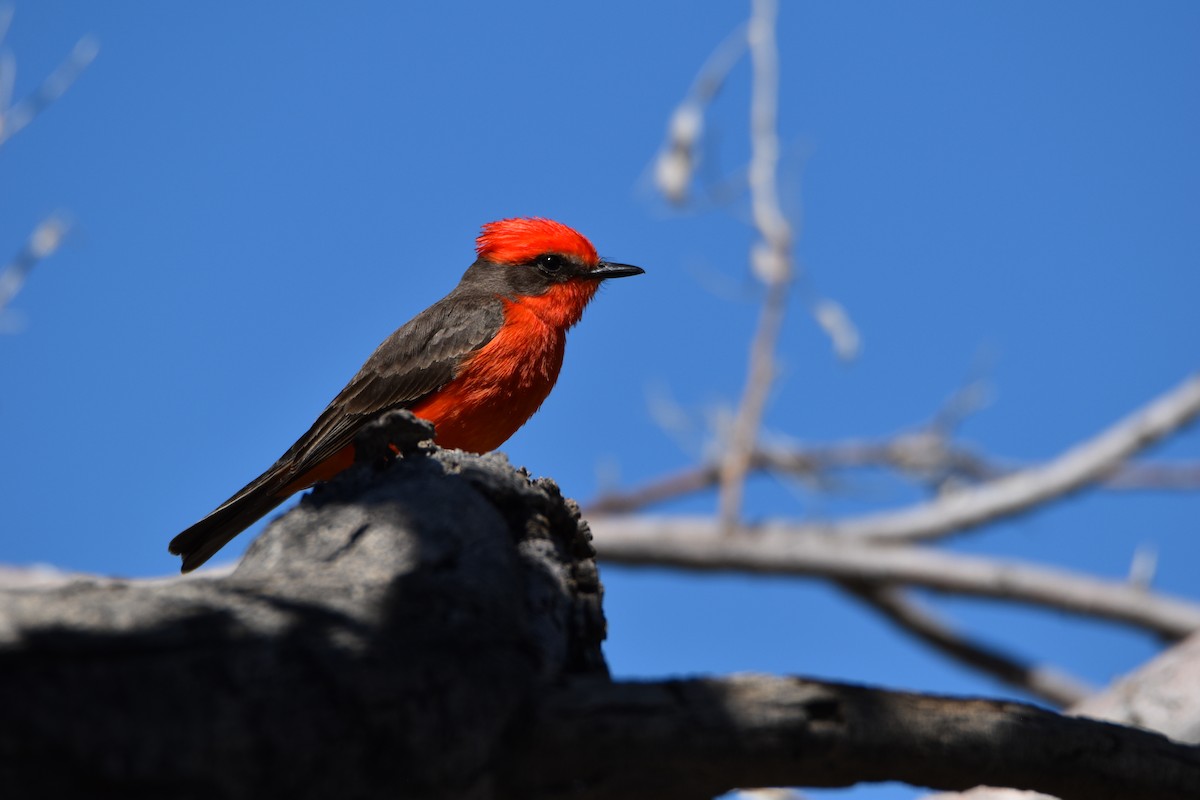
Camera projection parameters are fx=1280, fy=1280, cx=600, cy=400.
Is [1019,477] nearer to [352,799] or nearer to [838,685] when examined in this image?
[838,685]

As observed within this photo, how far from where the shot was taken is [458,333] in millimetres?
6793

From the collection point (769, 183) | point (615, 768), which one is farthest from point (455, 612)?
point (769, 183)

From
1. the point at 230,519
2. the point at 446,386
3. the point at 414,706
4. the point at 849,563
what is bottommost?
the point at 414,706

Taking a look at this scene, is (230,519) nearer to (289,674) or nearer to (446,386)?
(446,386)

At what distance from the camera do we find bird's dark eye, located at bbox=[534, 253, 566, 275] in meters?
7.69

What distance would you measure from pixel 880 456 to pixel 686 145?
3.99m

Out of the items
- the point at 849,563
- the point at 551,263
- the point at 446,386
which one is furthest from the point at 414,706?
the point at 849,563

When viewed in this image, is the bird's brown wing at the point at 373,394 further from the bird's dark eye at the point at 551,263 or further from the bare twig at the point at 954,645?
the bare twig at the point at 954,645

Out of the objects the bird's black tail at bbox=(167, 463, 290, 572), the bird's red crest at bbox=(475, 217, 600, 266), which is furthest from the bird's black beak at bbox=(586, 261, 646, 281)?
the bird's black tail at bbox=(167, 463, 290, 572)

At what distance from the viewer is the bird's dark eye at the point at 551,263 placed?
7.69 metres

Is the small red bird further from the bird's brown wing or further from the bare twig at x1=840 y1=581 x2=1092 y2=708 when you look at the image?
the bare twig at x1=840 y1=581 x2=1092 y2=708

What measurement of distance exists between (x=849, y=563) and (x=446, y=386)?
5575 mm

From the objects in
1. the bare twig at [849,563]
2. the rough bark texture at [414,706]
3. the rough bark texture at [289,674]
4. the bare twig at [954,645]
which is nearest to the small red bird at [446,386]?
the rough bark texture at [414,706]

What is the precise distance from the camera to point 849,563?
1109 centimetres
